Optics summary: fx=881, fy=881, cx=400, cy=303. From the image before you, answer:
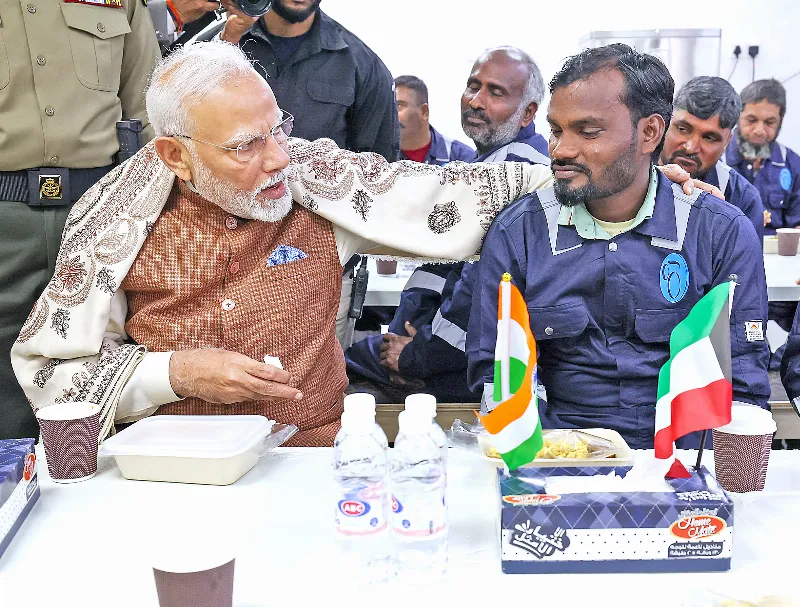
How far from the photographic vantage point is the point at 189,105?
202 cm

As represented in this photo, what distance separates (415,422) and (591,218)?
103cm

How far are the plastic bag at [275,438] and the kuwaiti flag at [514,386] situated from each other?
538mm

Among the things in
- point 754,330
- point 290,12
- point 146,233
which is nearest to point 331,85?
point 290,12

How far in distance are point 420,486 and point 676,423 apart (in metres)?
0.39

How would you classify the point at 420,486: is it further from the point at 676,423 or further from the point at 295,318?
the point at 295,318

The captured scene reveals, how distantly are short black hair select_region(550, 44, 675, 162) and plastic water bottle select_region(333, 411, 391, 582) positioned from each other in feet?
3.81

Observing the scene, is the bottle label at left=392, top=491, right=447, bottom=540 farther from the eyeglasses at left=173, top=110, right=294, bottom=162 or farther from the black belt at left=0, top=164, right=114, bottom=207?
the black belt at left=0, top=164, right=114, bottom=207

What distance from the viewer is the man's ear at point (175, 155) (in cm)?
206

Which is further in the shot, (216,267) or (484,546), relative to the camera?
(216,267)

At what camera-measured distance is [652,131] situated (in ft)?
6.81

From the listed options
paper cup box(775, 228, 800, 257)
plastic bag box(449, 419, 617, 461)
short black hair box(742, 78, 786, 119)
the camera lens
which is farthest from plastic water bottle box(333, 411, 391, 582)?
short black hair box(742, 78, 786, 119)

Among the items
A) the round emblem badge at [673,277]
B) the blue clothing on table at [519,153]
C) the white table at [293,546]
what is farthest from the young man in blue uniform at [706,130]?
the white table at [293,546]

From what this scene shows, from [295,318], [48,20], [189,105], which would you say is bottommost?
[295,318]

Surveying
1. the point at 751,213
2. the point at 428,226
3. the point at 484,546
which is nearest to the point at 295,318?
the point at 428,226
